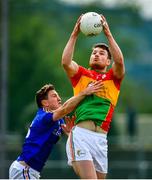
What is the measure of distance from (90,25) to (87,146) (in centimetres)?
153

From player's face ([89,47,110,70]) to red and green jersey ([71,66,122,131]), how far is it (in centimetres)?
9

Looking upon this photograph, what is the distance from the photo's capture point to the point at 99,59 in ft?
42.0

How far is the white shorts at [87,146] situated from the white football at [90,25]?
1.23m

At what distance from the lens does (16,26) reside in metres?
60.9

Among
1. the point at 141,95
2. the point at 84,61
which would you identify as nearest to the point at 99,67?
the point at 84,61

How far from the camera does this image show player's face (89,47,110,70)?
504 inches

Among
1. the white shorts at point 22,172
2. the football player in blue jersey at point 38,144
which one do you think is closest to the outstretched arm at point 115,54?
the football player in blue jersey at point 38,144

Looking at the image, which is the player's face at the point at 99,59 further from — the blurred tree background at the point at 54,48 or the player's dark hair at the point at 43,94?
the blurred tree background at the point at 54,48

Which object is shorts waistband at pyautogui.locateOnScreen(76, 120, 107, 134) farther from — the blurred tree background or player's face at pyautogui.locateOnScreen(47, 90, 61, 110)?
the blurred tree background

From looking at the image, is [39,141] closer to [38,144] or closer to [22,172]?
[38,144]

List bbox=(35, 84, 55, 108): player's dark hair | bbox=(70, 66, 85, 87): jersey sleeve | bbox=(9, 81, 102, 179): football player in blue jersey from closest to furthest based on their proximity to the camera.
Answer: bbox=(70, 66, 85, 87): jersey sleeve < bbox=(9, 81, 102, 179): football player in blue jersey < bbox=(35, 84, 55, 108): player's dark hair

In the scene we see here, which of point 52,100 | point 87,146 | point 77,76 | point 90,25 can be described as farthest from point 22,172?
point 90,25

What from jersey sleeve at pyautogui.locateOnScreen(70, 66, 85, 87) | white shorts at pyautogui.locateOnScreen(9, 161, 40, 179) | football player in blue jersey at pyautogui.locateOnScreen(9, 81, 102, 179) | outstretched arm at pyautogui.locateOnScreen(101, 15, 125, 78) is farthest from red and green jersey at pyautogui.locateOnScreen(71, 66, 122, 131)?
white shorts at pyautogui.locateOnScreen(9, 161, 40, 179)

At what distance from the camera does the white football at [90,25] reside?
41.7 ft
